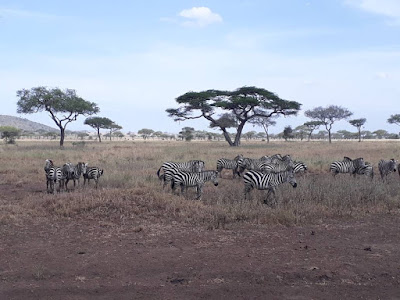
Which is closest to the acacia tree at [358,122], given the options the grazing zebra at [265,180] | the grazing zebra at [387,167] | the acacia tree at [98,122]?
the acacia tree at [98,122]

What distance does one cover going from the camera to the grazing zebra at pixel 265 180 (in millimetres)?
10773

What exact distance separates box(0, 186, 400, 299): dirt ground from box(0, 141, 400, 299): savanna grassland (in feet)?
0.06

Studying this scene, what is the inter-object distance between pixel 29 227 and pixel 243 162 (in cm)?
999

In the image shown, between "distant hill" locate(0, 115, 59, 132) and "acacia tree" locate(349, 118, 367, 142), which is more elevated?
"distant hill" locate(0, 115, 59, 132)

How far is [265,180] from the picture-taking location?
35.5 feet

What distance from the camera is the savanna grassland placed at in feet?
18.0

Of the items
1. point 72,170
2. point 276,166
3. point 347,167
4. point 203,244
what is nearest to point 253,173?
point 203,244

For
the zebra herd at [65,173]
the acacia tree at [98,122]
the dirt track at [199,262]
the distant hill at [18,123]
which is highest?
the distant hill at [18,123]

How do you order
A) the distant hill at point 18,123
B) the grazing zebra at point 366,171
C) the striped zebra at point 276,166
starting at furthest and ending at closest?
the distant hill at point 18,123 < the grazing zebra at point 366,171 < the striped zebra at point 276,166

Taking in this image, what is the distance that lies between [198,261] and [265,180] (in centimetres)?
483

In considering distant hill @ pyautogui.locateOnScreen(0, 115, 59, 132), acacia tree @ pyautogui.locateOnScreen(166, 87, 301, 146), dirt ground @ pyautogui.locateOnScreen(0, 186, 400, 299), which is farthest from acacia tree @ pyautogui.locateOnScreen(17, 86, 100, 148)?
distant hill @ pyautogui.locateOnScreen(0, 115, 59, 132)

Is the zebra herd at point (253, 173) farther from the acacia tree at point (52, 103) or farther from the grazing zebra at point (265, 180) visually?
the acacia tree at point (52, 103)

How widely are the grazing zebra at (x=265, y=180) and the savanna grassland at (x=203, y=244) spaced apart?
29cm

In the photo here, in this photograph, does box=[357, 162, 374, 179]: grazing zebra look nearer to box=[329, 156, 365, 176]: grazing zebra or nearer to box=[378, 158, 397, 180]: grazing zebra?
box=[329, 156, 365, 176]: grazing zebra
